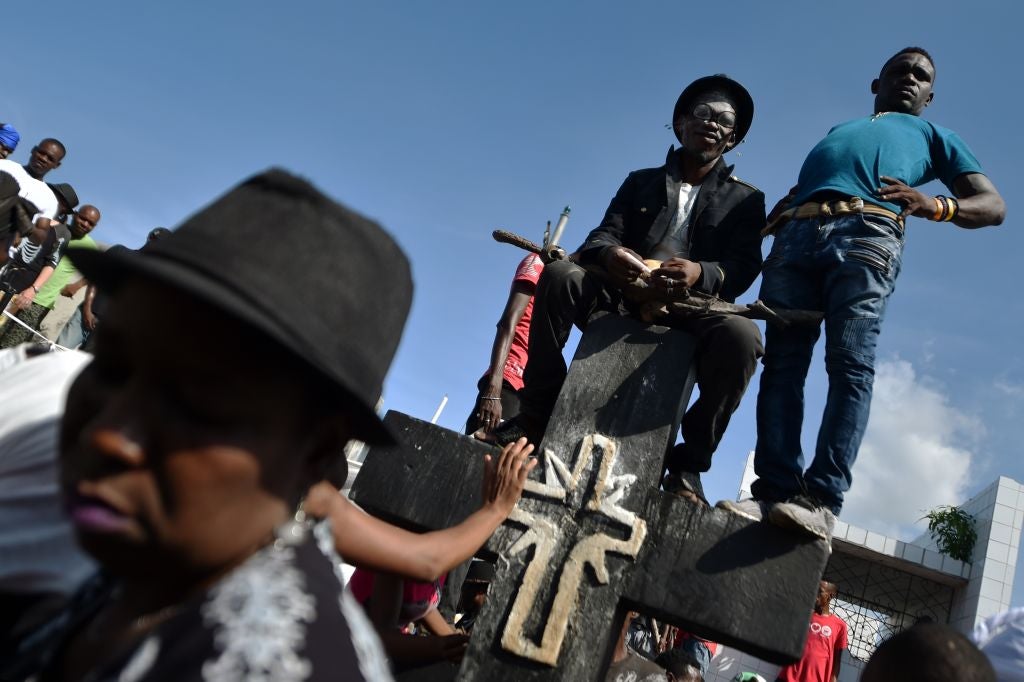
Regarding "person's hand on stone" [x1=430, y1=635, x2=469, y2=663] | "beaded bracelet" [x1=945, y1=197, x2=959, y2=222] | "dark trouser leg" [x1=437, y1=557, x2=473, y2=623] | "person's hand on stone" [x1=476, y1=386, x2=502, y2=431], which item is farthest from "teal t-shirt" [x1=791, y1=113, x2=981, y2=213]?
"dark trouser leg" [x1=437, y1=557, x2=473, y2=623]

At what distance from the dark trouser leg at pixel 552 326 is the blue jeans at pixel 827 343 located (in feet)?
3.29

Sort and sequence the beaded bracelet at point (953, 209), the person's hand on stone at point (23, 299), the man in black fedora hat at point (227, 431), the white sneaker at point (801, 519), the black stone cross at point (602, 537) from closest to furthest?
the man in black fedora hat at point (227, 431)
the black stone cross at point (602, 537)
the white sneaker at point (801, 519)
the beaded bracelet at point (953, 209)
the person's hand on stone at point (23, 299)

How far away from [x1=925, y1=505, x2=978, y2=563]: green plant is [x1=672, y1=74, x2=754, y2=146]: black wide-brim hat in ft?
38.3

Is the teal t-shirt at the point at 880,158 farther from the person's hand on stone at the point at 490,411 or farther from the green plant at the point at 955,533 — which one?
the green plant at the point at 955,533

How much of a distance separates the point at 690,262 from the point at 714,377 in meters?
0.58

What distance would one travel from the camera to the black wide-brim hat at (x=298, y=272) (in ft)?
3.66

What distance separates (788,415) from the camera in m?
3.91

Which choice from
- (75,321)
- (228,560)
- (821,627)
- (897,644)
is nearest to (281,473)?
(228,560)

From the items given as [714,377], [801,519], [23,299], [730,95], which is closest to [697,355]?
[714,377]

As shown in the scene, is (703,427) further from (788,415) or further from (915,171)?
(915,171)

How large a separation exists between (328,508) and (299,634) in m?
0.98

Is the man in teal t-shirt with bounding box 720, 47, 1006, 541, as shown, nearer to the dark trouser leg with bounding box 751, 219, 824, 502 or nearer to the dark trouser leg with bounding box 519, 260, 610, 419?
the dark trouser leg with bounding box 751, 219, 824, 502

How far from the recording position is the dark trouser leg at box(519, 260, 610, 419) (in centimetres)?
398

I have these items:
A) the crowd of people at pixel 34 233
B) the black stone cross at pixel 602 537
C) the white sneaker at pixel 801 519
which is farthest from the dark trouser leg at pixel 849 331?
the crowd of people at pixel 34 233
